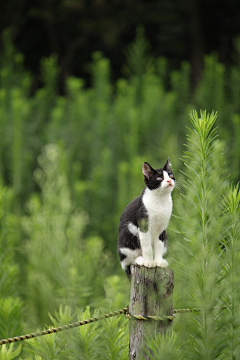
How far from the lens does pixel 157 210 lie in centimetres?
139

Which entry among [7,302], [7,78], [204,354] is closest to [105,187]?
[7,78]

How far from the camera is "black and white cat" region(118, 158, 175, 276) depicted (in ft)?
4.59

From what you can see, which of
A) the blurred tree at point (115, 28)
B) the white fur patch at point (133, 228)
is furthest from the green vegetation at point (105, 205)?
the blurred tree at point (115, 28)

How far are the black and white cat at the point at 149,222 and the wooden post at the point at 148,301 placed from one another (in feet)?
0.19

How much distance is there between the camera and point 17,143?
16.1ft

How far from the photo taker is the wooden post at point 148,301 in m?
1.29

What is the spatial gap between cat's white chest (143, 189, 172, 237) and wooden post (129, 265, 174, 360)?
147 mm

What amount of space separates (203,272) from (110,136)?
4537 mm

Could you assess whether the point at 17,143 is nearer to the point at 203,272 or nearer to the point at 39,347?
the point at 39,347

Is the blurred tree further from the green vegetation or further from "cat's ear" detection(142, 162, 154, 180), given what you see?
"cat's ear" detection(142, 162, 154, 180)

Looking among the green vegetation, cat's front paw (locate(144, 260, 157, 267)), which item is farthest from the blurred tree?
cat's front paw (locate(144, 260, 157, 267))

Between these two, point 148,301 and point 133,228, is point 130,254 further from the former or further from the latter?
point 148,301

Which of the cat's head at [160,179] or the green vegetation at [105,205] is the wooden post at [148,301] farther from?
the cat's head at [160,179]

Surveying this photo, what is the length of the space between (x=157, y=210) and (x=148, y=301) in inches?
11.3
